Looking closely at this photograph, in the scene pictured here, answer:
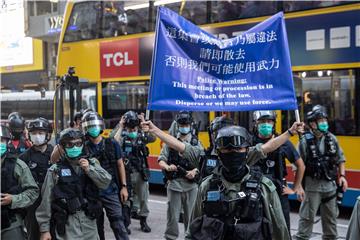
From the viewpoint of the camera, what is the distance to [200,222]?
2.89 metres

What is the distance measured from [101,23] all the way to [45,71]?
53.2ft

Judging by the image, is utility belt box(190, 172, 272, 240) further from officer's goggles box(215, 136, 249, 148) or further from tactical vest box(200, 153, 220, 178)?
tactical vest box(200, 153, 220, 178)

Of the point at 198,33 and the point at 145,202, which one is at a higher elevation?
the point at 198,33

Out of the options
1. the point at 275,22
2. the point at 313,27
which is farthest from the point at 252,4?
the point at 275,22

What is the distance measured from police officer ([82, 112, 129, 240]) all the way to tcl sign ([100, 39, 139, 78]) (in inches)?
183

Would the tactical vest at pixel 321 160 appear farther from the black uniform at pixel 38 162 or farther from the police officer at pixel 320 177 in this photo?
the black uniform at pixel 38 162

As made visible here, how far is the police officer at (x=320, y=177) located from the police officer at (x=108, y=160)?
7.11ft

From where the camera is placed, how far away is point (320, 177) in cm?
578

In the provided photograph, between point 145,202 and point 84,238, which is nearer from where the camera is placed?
point 84,238

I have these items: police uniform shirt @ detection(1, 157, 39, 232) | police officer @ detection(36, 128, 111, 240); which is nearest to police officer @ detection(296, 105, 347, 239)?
police officer @ detection(36, 128, 111, 240)

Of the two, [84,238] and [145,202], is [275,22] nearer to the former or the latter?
[84,238]

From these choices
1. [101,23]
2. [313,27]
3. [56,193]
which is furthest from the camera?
[101,23]

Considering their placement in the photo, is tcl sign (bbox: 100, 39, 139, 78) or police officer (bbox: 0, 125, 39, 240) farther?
tcl sign (bbox: 100, 39, 139, 78)

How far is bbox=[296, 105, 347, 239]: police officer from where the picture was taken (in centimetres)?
577
